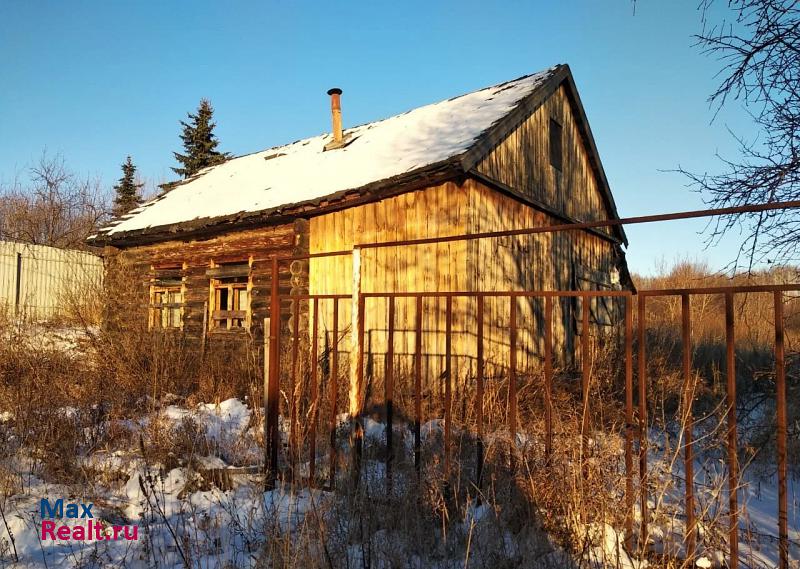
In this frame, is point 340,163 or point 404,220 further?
point 340,163

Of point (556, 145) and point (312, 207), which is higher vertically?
point (556, 145)

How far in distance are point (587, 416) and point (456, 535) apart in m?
1.15

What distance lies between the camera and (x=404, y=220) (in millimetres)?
7910

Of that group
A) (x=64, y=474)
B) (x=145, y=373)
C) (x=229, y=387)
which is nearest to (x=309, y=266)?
(x=229, y=387)

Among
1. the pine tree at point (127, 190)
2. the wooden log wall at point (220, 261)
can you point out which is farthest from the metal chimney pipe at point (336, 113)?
the pine tree at point (127, 190)

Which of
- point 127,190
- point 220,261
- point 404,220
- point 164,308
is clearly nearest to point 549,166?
point 404,220

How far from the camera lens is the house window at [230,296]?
9.70m

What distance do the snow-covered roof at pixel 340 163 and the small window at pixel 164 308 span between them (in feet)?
4.83

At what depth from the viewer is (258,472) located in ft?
14.6

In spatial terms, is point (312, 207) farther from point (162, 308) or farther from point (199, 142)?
point (199, 142)

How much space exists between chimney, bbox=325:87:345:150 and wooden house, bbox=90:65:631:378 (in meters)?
0.04

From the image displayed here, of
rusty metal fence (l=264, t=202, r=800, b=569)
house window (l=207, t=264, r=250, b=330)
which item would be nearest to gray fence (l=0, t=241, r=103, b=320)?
house window (l=207, t=264, r=250, b=330)

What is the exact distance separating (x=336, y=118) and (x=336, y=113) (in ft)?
0.39

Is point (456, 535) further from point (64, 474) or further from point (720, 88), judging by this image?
point (720, 88)
